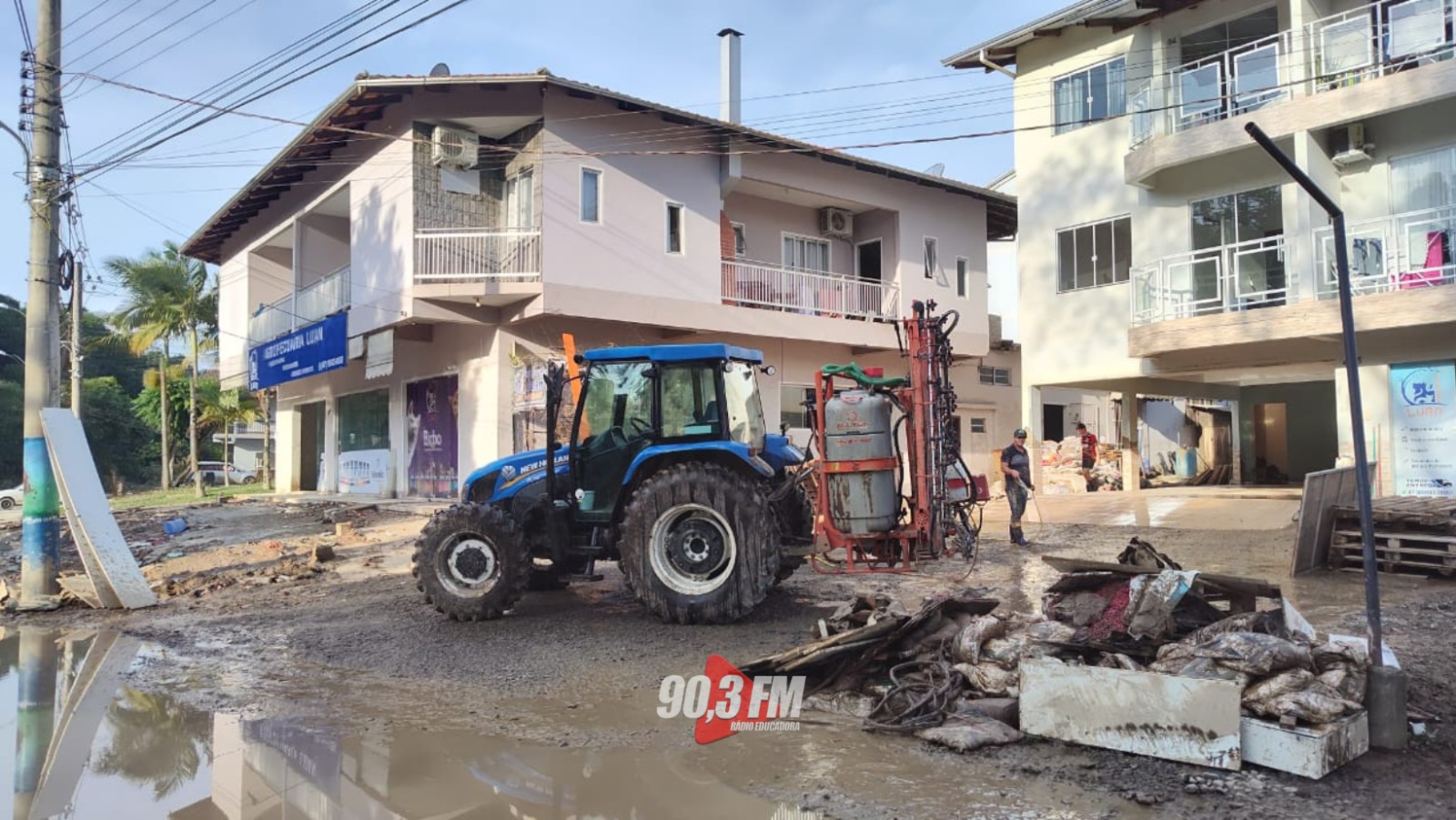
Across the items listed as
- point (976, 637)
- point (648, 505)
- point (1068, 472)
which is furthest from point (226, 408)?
point (976, 637)

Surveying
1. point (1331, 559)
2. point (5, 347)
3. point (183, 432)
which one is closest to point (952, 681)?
point (1331, 559)

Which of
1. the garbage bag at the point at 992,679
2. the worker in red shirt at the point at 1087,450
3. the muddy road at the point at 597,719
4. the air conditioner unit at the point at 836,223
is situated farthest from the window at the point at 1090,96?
the garbage bag at the point at 992,679

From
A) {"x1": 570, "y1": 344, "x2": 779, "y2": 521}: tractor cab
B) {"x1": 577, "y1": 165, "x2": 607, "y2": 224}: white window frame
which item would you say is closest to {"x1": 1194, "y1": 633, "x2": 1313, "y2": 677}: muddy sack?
{"x1": 570, "y1": 344, "x2": 779, "y2": 521}: tractor cab

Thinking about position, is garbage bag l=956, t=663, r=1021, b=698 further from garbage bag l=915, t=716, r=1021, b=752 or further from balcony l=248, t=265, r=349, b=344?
balcony l=248, t=265, r=349, b=344

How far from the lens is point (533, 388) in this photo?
55.3 feet

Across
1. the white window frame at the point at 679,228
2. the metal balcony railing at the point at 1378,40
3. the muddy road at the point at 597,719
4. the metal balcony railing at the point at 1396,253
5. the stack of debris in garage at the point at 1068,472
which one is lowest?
the muddy road at the point at 597,719

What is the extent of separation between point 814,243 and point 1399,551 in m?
14.9

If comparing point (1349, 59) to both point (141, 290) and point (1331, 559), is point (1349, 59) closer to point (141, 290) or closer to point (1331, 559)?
point (1331, 559)

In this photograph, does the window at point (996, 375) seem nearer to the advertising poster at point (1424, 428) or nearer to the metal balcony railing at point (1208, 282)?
the metal balcony railing at point (1208, 282)

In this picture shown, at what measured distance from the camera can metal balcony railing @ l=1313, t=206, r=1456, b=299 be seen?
42.8ft

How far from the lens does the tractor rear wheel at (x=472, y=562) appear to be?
7.90 meters

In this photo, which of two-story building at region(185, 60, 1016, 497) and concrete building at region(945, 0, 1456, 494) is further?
two-story building at region(185, 60, 1016, 497)

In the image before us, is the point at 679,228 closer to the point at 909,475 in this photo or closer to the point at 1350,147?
the point at 1350,147

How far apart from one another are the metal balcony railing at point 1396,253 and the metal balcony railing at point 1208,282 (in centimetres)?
76
